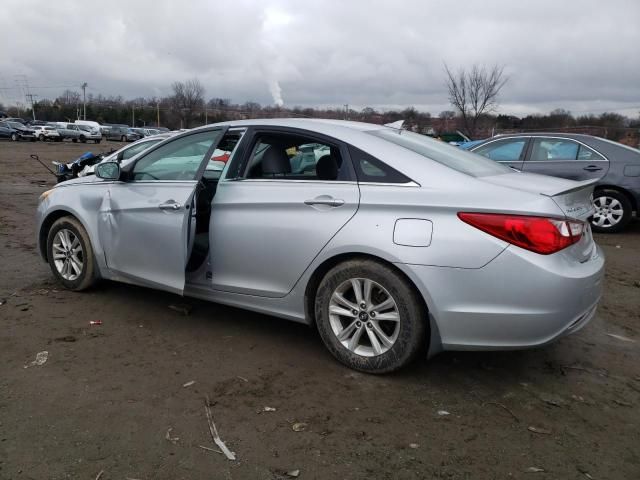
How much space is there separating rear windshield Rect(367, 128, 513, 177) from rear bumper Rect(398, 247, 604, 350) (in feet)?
2.38

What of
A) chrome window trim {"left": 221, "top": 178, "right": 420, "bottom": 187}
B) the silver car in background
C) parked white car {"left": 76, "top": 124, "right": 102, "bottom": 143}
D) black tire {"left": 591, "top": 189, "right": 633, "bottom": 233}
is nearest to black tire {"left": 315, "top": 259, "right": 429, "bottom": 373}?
the silver car in background

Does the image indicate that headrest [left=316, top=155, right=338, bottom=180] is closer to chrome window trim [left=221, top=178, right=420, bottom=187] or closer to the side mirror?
chrome window trim [left=221, top=178, right=420, bottom=187]

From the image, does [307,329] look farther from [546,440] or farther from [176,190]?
[546,440]

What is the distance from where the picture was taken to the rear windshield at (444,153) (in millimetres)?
3518

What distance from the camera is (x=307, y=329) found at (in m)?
4.24

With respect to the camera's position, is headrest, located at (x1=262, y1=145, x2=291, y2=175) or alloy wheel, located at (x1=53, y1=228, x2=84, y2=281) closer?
headrest, located at (x1=262, y1=145, x2=291, y2=175)

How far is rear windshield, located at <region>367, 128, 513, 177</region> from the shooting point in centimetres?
352

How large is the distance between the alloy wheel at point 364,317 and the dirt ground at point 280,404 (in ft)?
0.71

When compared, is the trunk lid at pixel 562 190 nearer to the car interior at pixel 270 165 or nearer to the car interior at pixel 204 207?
the car interior at pixel 270 165

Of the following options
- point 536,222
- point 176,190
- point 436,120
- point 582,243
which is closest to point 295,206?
point 176,190

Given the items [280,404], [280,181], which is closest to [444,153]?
[280,181]

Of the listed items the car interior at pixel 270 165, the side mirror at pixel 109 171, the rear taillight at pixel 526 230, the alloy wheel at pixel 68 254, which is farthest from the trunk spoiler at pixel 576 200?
the alloy wheel at pixel 68 254

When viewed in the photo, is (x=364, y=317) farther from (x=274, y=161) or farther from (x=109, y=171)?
(x=109, y=171)

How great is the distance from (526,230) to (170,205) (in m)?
2.48
